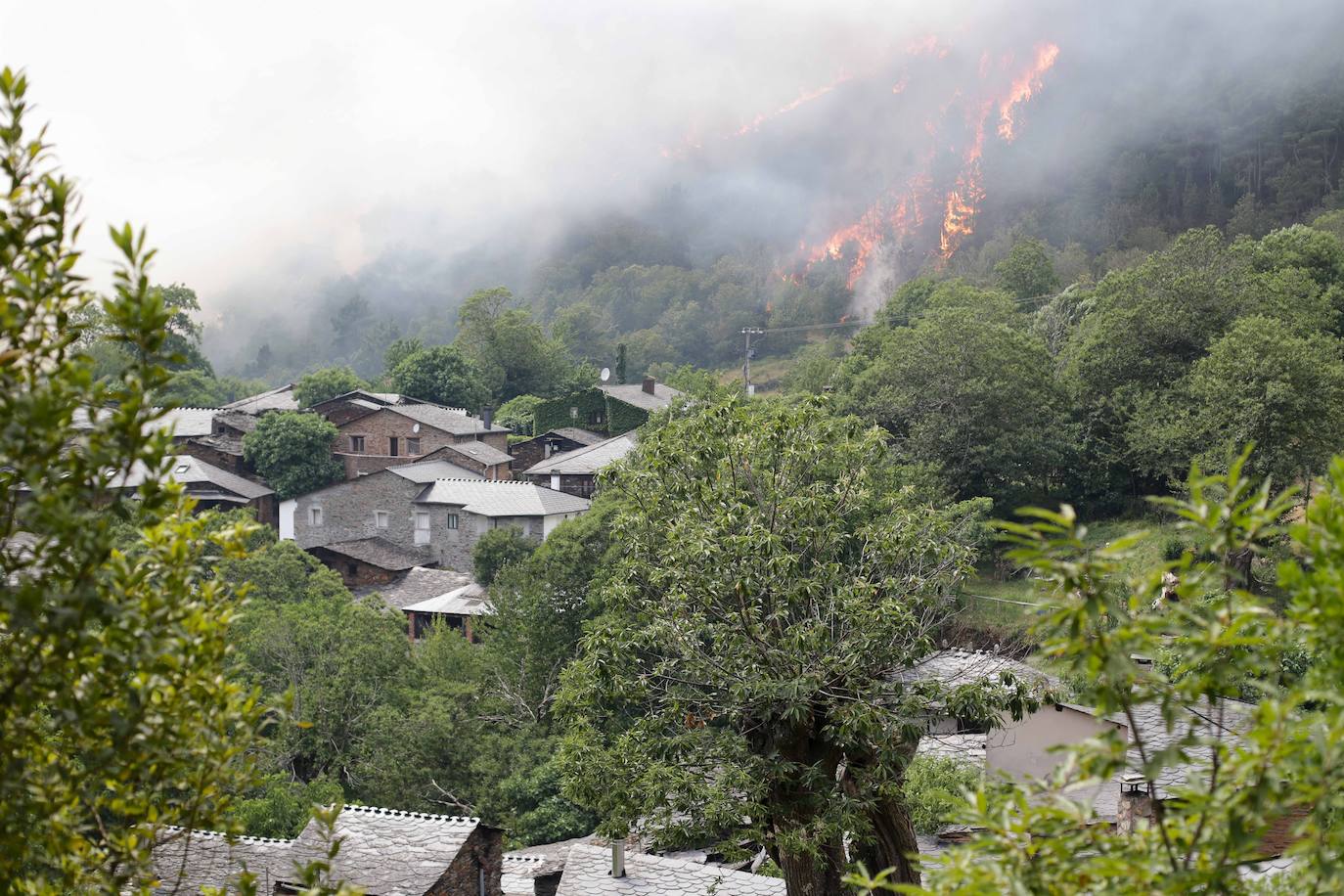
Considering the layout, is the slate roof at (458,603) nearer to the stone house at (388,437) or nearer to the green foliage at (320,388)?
the stone house at (388,437)

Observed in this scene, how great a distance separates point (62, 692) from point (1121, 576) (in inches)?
159

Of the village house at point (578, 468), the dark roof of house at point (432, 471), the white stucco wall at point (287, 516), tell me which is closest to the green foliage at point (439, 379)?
the dark roof of house at point (432, 471)

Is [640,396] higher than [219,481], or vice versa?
[640,396]

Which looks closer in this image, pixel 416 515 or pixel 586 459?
pixel 416 515

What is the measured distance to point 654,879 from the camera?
14.5 meters

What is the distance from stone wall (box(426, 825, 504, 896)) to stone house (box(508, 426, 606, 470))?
119 ft

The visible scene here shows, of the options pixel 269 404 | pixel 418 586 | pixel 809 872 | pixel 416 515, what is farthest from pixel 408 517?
pixel 809 872

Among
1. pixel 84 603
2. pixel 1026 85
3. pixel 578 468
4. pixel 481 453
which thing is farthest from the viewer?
pixel 1026 85

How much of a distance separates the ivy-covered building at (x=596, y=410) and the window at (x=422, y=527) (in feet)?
41.3

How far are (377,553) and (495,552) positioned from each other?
7.81 m

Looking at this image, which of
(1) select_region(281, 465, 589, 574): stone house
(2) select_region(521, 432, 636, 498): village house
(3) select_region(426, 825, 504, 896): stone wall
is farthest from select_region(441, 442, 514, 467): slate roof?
(3) select_region(426, 825, 504, 896): stone wall

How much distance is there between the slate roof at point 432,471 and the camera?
44.0 metres

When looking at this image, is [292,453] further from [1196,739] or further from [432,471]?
[1196,739]

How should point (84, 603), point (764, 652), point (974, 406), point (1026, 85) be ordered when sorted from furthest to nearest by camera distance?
point (1026, 85) < point (974, 406) < point (764, 652) < point (84, 603)
